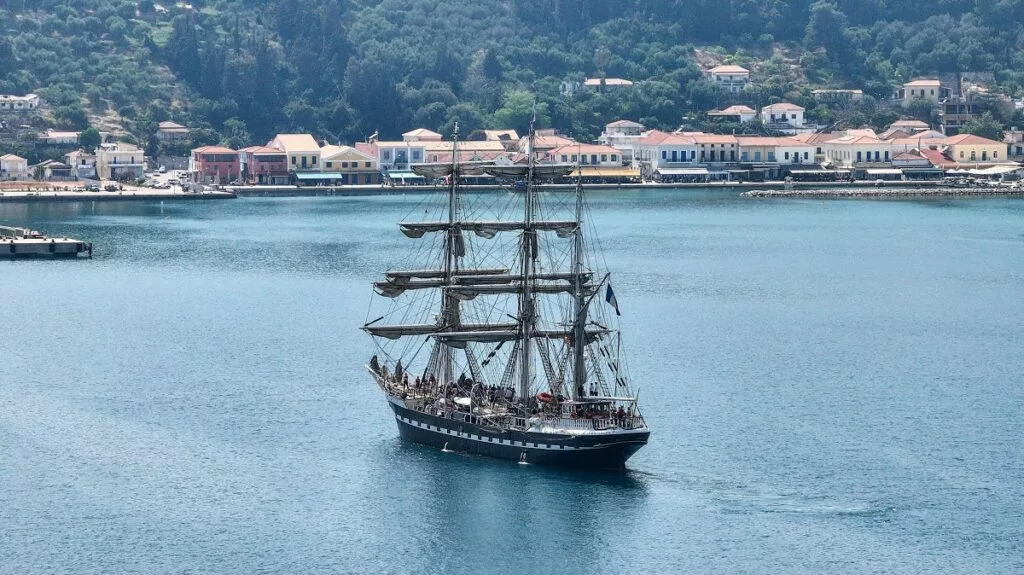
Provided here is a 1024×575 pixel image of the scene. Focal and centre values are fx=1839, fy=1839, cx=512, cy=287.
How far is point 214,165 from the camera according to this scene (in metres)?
152

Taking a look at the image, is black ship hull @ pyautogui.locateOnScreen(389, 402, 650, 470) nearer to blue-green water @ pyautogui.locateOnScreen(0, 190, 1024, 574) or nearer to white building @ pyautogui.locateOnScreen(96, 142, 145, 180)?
blue-green water @ pyautogui.locateOnScreen(0, 190, 1024, 574)

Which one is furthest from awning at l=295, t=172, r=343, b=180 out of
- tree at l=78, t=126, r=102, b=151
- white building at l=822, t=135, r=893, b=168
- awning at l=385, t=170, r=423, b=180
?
white building at l=822, t=135, r=893, b=168

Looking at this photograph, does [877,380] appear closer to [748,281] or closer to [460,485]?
[460,485]

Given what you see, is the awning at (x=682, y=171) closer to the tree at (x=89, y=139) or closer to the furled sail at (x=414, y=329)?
the tree at (x=89, y=139)

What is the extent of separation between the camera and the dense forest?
542ft

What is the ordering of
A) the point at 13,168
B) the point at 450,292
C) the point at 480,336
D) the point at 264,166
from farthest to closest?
the point at 264,166
the point at 13,168
the point at 450,292
the point at 480,336

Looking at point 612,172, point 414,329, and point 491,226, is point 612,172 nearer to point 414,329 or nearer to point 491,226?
point 491,226

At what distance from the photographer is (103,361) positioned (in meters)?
63.0

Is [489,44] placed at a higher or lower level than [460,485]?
higher

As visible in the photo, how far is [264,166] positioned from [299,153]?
3105mm

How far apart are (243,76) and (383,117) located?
43.9 feet

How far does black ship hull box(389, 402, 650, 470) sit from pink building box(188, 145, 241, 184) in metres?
104

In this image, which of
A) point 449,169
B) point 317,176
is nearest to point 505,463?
point 449,169

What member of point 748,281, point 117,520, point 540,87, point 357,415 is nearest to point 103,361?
point 357,415
